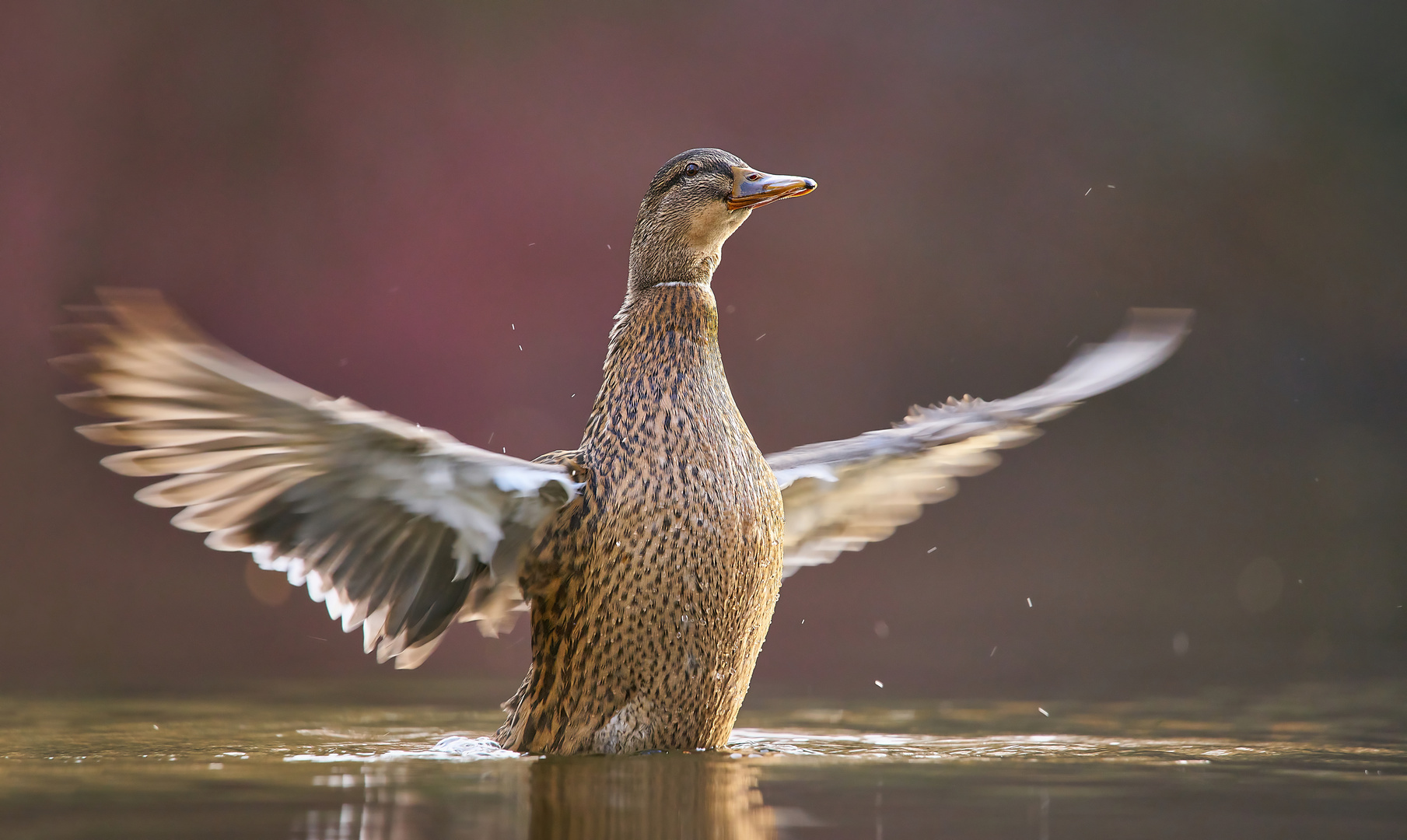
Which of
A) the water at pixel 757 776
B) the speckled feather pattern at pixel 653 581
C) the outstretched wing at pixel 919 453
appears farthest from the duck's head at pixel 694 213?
the water at pixel 757 776

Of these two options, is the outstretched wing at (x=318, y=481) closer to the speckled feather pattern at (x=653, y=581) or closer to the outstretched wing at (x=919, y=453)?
the speckled feather pattern at (x=653, y=581)

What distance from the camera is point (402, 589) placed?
140 inches

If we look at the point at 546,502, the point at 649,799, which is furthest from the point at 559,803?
the point at 546,502

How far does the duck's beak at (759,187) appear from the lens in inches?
156

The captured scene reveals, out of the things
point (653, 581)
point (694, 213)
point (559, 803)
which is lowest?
point (559, 803)

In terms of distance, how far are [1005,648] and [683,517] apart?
412cm

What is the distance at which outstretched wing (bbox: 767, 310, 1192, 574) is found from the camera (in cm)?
436

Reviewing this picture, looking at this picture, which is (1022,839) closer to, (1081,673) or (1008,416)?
(1008,416)

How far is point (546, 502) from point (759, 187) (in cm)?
120

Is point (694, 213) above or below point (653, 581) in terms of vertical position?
above

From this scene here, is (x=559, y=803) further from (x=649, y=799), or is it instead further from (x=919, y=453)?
(x=919, y=453)

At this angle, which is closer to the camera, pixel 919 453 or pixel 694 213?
pixel 694 213

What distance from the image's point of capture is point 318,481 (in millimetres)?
3248

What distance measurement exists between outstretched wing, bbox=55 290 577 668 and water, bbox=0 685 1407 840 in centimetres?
46
